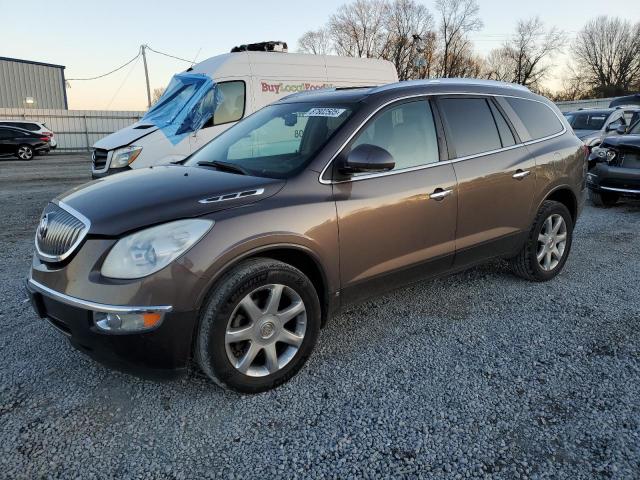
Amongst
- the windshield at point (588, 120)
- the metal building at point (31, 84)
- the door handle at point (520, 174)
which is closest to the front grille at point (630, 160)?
the windshield at point (588, 120)

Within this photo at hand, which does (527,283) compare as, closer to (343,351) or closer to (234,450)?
(343,351)

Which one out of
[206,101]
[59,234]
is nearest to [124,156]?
[206,101]

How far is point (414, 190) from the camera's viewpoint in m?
3.23

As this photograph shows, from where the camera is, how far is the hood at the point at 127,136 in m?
7.78

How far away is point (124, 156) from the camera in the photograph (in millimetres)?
7660

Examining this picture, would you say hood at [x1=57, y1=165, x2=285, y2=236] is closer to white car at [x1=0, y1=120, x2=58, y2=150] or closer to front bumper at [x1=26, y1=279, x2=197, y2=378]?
front bumper at [x1=26, y1=279, x2=197, y2=378]

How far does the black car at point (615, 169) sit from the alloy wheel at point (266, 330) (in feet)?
23.5

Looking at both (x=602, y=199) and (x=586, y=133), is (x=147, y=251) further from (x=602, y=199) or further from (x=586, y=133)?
(x=586, y=133)

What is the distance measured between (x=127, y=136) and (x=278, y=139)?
17.9 ft

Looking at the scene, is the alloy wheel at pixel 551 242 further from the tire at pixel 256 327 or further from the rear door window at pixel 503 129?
the tire at pixel 256 327

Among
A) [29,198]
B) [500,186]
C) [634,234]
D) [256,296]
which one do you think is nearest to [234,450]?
[256,296]

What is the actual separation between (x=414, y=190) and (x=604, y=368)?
1606mm

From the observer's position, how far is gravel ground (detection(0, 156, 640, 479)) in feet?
7.20

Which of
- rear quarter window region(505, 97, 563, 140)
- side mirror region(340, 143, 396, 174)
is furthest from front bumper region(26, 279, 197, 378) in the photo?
rear quarter window region(505, 97, 563, 140)
